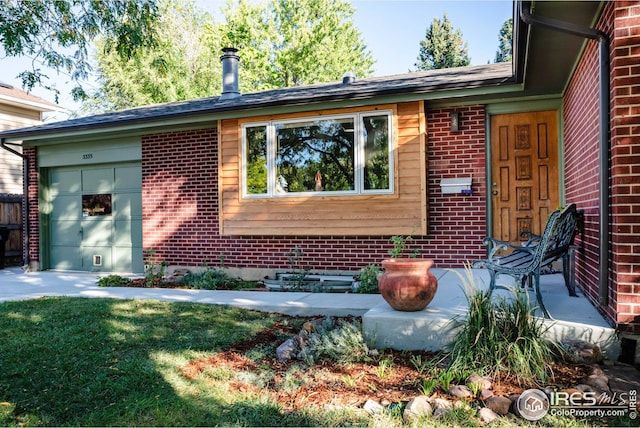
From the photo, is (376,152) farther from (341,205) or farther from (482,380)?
(482,380)

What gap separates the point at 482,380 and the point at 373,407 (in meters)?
0.71

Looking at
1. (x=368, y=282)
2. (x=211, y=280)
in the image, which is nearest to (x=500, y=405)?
(x=368, y=282)

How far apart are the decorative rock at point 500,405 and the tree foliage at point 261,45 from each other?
23549 mm

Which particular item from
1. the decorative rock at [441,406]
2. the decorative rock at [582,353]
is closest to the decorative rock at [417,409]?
the decorative rock at [441,406]

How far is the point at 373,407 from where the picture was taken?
271 cm

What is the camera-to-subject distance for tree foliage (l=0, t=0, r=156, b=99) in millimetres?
5426

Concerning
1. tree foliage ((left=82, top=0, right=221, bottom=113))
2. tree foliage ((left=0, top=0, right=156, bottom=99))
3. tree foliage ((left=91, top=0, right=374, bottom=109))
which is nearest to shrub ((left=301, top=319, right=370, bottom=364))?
tree foliage ((left=0, top=0, right=156, bottom=99))

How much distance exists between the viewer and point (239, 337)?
13.9 feet

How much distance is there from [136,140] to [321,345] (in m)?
6.79

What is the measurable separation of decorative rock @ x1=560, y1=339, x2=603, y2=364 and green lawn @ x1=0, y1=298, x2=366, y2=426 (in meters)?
1.70

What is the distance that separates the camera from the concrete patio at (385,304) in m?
3.47

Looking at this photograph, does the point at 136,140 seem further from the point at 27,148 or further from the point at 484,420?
the point at 484,420

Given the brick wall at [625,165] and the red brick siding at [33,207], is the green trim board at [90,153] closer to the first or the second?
the red brick siding at [33,207]

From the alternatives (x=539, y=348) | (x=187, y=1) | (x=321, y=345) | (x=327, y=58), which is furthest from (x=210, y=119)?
(x=187, y=1)
